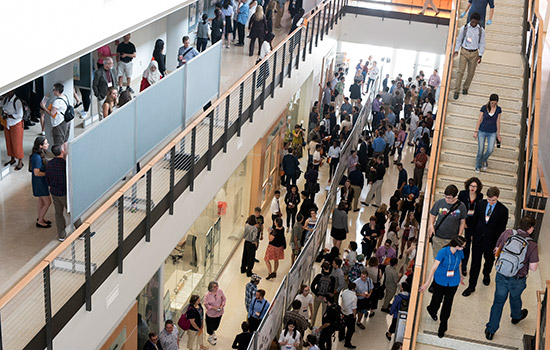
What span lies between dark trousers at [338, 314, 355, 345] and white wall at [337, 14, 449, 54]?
536 inches

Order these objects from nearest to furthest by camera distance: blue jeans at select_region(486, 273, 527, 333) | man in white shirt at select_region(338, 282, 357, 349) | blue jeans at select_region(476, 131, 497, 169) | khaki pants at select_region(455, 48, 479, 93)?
1. blue jeans at select_region(486, 273, 527, 333)
2. blue jeans at select_region(476, 131, 497, 169)
3. man in white shirt at select_region(338, 282, 357, 349)
4. khaki pants at select_region(455, 48, 479, 93)

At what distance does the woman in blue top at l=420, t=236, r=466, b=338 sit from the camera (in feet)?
27.3

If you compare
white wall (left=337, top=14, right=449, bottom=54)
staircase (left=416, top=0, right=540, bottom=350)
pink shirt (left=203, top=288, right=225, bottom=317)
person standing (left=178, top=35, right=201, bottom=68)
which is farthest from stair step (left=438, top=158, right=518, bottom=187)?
white wall (left=337, top=14, right=449, bottom=54)

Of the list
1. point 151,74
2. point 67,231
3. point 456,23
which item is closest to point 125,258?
point 67,231

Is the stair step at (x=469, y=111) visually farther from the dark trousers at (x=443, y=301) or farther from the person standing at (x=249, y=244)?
the dark trousers at (x=443, y=301)

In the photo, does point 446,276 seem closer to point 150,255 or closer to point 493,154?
point 150,255

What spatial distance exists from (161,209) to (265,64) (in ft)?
18.8

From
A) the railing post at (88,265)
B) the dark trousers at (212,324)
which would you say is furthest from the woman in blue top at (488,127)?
the railing post at (88,265)

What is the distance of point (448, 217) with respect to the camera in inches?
372

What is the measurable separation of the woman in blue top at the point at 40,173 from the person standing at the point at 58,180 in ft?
1.23

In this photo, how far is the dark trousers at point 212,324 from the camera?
12.3m

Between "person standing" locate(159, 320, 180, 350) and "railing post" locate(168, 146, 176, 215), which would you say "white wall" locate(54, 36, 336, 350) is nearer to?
"railing post" locate(168, 146, 176, 215)

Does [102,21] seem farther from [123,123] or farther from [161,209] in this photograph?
[161,209]

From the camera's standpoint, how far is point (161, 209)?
998 centimetres
